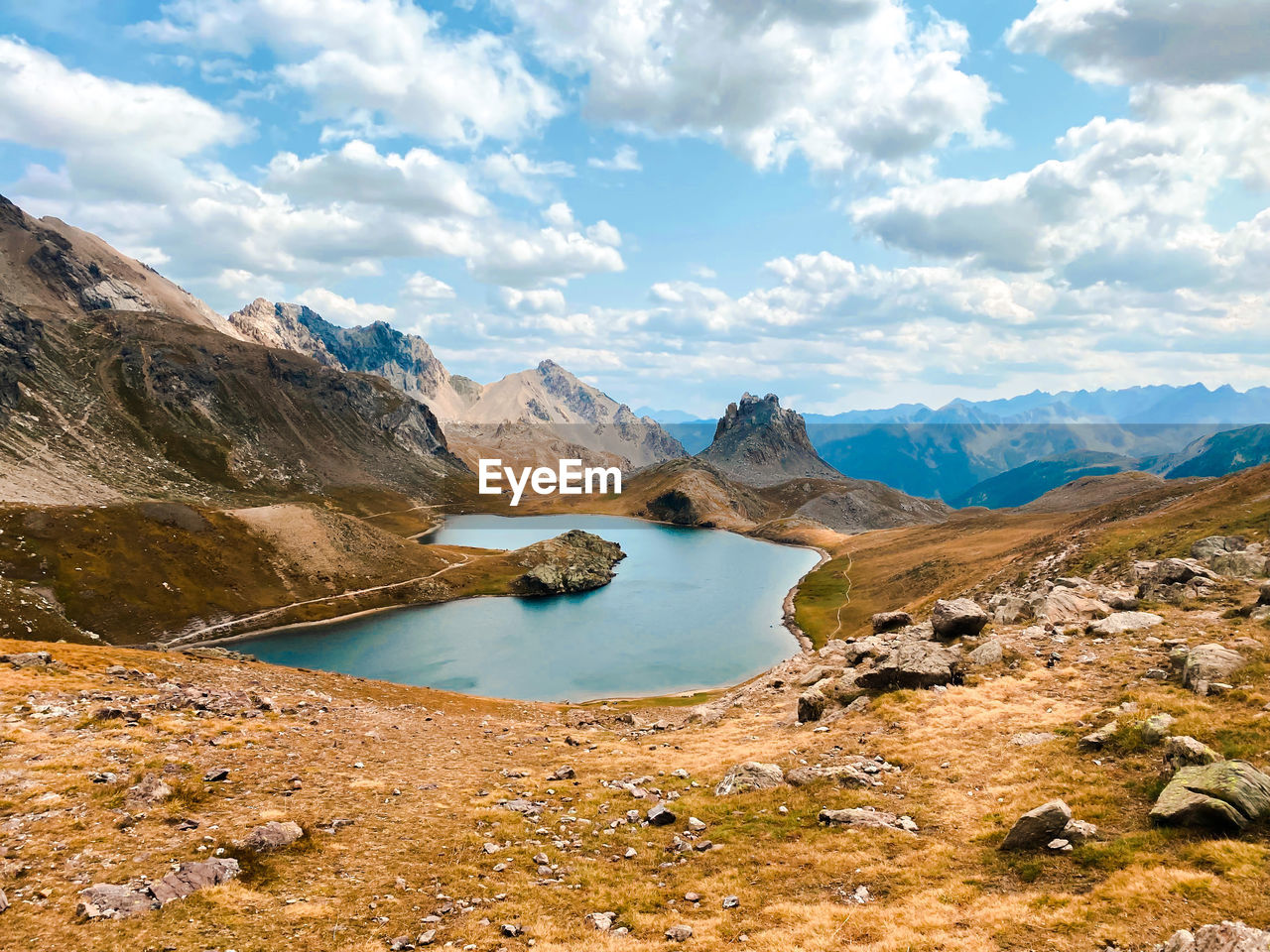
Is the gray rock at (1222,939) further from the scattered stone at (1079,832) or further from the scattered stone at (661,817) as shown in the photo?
the scattered stone at (661,817)

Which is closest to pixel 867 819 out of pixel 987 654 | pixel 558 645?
pixel 987 654

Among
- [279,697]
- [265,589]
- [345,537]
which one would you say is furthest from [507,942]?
[345,537]

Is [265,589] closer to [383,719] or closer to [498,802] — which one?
[383,719]

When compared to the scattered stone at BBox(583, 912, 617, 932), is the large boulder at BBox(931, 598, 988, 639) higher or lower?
higher

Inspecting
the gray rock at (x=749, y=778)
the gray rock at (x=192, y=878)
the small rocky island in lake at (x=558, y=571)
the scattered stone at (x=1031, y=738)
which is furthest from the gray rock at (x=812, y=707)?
the small rocky island in lake at (x=558, y=571)

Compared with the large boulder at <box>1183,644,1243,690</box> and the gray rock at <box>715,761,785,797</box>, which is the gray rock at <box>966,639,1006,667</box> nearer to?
the large boulder at <box>1183,644,1243,690</box>

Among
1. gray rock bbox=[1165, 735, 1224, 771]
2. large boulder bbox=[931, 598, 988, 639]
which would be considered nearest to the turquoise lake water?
large boulder bbox=[931, 598, 988, 639]
